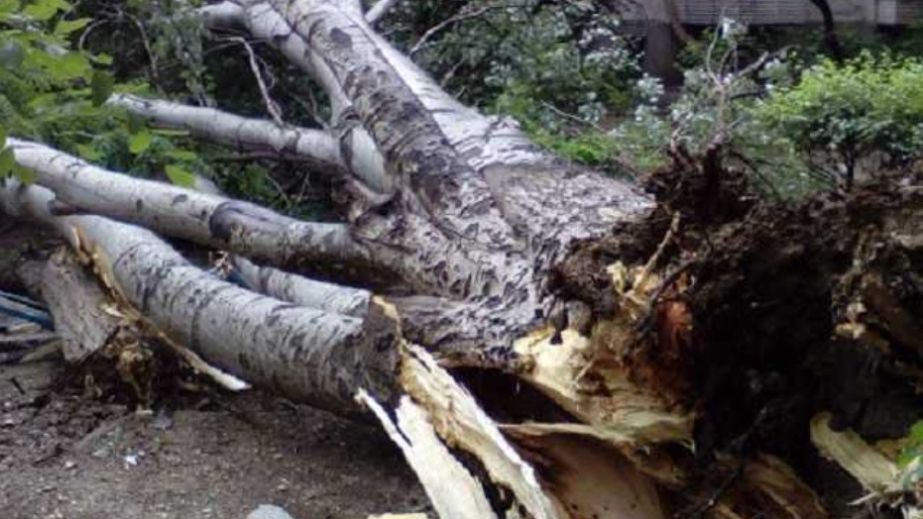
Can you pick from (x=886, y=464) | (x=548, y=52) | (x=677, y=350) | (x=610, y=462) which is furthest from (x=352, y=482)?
(x=548, y=52)

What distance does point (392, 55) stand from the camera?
534 centimetres

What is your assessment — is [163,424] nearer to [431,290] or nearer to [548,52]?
[431,290]

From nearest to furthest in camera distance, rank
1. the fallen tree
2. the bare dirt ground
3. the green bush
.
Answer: the fallen tree → the bare dirt ground → the green bush

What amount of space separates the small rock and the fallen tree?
1.08ft

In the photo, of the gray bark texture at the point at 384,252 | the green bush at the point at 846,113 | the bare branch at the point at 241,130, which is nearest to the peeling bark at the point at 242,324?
the gray bark texture at the point at 384,252

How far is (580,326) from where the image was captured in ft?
9.87

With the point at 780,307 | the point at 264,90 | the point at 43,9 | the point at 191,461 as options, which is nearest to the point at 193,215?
the point at 191,461

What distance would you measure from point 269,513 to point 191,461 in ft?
2.19

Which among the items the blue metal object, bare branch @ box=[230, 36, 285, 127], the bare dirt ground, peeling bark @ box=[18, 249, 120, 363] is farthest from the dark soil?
the blue metal object

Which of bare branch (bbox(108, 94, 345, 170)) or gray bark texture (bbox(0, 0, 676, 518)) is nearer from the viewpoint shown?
gray bark texture (bbox(0, 0, 676, 518))

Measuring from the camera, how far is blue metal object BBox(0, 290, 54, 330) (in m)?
5.85

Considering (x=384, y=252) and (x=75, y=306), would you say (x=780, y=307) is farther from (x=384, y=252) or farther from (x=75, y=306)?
(x=75, y=306)

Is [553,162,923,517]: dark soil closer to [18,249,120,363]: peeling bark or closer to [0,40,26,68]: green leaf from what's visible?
[0,40,26,68]: green leaf

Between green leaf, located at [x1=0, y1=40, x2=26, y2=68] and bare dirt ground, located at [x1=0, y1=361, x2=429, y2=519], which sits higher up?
green leaf, located at [x1=0, y1=40, x2=26, y2=68]
